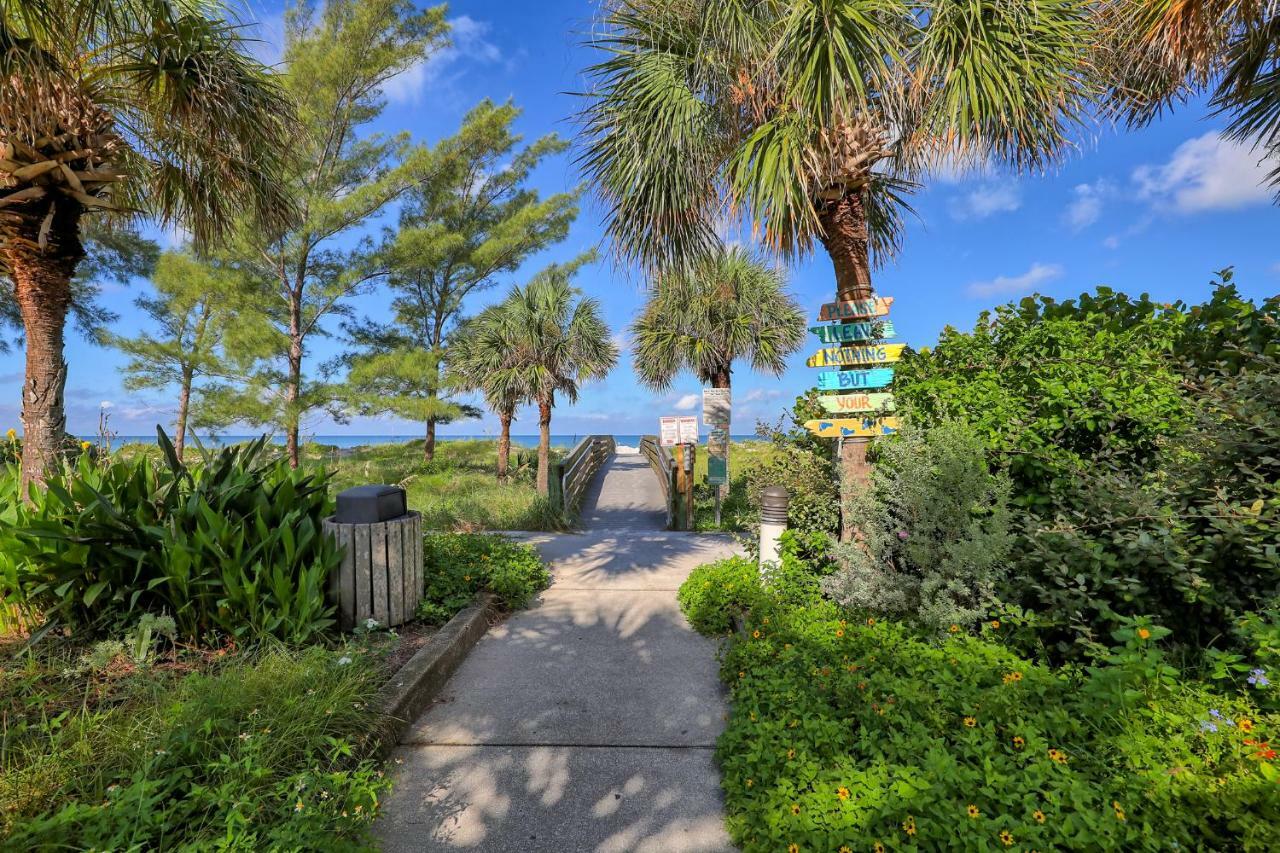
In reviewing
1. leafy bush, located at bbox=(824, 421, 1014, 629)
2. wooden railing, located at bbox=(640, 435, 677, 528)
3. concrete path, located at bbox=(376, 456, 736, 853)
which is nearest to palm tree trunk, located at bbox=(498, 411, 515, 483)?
wooden railing, located at bbox=(640, 435, 677, 528)

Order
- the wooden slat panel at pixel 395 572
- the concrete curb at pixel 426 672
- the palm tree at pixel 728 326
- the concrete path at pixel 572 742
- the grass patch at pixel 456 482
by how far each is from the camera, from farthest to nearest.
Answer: the palm tree at pixel 728 326, the grass patch at pixel 456 482, the wooden slat panel at pixel 395 572, the concrete curb at pixel 426 672, the concrete path at pixel 572 742

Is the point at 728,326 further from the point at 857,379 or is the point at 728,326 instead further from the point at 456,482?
the point at 857,379

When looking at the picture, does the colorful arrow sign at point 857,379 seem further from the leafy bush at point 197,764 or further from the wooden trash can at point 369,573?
the leafy bush at point 197,764

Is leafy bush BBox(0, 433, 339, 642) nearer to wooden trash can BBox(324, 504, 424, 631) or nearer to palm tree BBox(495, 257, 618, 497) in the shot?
wooden trash can BBox(324, 504, 424, 631)

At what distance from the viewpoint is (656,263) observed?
5.05m

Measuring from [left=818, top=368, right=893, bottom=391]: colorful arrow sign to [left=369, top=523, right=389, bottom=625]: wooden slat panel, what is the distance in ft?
11.7

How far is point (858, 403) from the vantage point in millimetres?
4297

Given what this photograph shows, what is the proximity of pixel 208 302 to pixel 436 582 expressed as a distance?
1518cm

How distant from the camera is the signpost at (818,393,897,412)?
4.28 meters

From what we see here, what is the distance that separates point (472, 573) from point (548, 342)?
9361mm

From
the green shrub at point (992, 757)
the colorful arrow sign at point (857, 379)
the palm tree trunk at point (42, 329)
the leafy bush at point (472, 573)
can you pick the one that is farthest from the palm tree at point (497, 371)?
the green shrub at point (992, 757)

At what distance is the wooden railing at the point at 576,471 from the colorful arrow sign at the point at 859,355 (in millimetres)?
8010

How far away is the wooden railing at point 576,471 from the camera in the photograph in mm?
11969

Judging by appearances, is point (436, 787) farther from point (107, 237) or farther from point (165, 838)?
point (107, 237)
